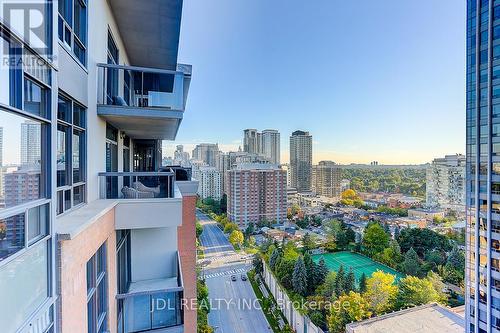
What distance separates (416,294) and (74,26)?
2182 centimetres

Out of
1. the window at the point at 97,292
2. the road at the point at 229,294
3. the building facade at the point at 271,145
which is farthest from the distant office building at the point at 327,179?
the window at the point at 97,292

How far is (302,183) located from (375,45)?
4220 cm

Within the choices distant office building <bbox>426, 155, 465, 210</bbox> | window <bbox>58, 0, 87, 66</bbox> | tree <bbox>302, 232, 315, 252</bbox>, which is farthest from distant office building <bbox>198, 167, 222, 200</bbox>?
window <bbox>58, 0, 87, 66</bbox>

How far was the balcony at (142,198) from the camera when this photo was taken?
3.52 m

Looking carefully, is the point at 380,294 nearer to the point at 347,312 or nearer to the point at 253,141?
the point at 347,312

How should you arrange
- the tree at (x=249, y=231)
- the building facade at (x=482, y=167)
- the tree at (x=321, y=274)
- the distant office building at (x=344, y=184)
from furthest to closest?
the distant office building at (x=344, y=184) < the tree at (x=249, y=231) < the tree at (x=321, y=274) < the building facade at (x=482, y=167)

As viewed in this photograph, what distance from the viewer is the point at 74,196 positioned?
2822 millimetres

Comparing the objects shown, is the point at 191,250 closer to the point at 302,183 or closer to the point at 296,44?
the point at 296,44

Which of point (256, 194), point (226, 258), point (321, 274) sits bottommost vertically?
point (226, 258)

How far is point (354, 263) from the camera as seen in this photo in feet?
92.8

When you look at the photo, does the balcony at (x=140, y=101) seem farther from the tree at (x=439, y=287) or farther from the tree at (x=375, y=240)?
the tree at (x=375, y=240)

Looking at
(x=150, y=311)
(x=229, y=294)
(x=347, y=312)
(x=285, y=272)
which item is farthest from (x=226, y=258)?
(x=150, y=311)

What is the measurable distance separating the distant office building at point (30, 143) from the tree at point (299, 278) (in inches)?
802

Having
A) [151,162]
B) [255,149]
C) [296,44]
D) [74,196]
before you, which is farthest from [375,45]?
[255,149]
